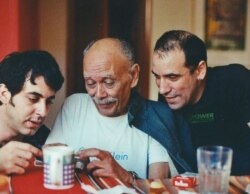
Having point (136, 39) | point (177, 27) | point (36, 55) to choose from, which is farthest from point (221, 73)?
point (136, 39)

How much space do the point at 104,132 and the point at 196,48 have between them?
595 millimetres

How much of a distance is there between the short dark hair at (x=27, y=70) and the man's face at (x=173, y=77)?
462 millimetres

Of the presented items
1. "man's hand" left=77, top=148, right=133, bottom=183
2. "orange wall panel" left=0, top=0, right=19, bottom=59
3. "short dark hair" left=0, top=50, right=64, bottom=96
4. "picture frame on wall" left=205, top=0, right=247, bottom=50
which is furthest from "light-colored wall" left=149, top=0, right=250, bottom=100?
"man's hand" left=77, top=148, right=133, bottom=183

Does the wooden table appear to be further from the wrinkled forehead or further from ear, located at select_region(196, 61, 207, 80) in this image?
ear, located at select_region(196, 61, 207, 80)

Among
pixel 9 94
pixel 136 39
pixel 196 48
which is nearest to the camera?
pixel 9 94

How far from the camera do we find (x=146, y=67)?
3.86 meters

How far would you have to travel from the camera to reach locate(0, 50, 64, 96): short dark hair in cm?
173

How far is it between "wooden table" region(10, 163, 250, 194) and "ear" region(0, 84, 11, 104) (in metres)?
0.42

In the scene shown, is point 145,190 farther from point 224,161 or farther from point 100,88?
point 100,88

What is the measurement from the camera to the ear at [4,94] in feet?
5.80

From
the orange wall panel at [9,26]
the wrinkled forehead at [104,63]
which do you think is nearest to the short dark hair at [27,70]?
the wrinkled forehead at [104,63]

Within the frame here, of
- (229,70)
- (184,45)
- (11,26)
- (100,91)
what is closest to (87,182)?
(100,91)

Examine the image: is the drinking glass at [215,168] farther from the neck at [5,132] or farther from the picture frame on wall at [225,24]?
the picture frame on wall at [225,24]

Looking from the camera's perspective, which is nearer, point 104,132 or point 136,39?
point 104,132
